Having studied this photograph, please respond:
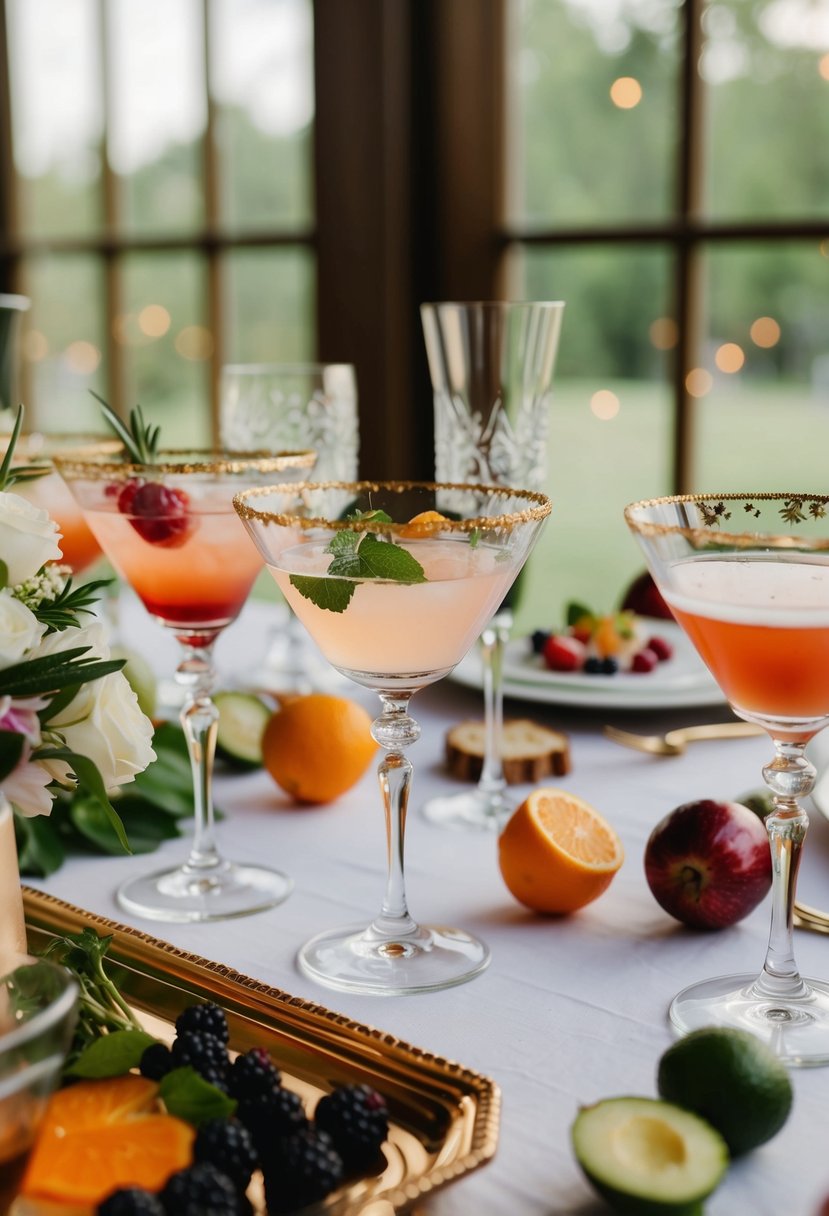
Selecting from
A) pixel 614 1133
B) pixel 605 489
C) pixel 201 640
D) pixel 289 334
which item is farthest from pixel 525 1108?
pixel 289 334

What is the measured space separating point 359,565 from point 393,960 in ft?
1.16

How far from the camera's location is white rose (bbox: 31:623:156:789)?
94 cm

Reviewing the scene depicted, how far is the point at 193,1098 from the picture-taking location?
80cm

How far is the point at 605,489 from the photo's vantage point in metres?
3.25

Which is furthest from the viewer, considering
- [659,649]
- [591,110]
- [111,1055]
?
[591,110]

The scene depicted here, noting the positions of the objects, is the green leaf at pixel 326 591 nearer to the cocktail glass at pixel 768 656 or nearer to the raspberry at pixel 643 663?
the cocktail glass at pixel 768 656

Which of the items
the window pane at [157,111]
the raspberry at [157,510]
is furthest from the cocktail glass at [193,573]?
the window pane at [157,111]

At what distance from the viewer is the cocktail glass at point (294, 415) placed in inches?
78.7

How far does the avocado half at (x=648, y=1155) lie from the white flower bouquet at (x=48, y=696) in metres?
0.37

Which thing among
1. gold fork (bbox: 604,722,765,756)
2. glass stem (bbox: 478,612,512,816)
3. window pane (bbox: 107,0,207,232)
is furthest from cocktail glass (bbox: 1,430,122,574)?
window pane (bbox: 107,0,207,232)

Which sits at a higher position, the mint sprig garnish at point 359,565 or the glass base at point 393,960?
the mint sprig garnish at point 359,565

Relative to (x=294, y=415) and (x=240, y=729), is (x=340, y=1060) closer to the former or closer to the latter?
(x=240, y=729)

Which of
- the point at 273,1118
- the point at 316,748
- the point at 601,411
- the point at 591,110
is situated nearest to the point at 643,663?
the point at 316,748

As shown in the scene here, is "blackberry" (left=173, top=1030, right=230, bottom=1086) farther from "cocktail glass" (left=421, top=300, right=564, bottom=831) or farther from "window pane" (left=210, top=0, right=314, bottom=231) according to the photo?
"window pane" (left=210, top=0, right=314, bottom=231)
